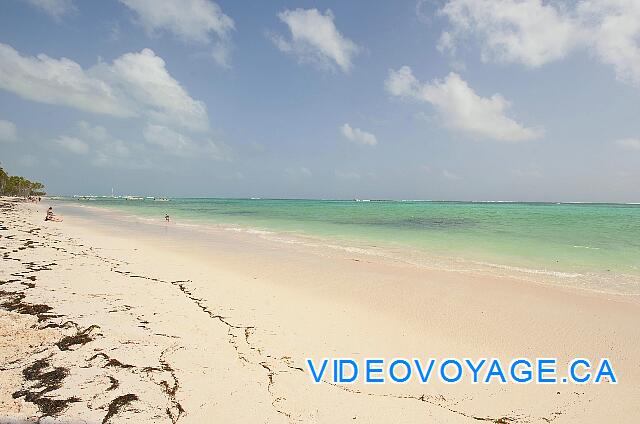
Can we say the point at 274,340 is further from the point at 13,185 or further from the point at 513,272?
the point at 13,185

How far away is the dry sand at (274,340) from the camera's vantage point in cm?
350

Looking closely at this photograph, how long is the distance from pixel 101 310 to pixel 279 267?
18.7 ft

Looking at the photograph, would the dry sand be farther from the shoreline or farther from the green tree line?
the green tree line

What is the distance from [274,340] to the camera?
519 cm

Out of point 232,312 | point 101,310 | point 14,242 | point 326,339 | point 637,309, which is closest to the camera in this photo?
point 326,339

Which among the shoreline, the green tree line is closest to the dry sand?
the shoreline

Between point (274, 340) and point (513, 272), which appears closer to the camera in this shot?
point (274, 340)

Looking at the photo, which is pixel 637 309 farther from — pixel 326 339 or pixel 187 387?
pixel 187 387

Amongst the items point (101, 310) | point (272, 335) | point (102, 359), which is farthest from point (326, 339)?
point (101, 310)

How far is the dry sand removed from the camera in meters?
3.50

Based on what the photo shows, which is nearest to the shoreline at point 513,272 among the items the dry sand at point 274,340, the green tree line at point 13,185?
the dry sand at point 274,340

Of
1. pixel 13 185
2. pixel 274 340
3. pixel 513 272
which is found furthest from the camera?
pixel 13 185

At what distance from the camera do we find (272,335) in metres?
5.38

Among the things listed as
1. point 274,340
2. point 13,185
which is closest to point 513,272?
point 274,340
